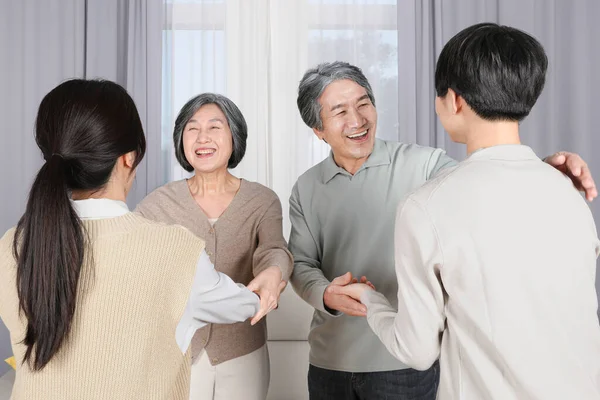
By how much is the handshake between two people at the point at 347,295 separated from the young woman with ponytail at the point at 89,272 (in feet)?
1.51

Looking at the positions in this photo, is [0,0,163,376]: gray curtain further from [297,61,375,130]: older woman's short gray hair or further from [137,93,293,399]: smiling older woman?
[297,61,375,130]: older woman's short gray hair

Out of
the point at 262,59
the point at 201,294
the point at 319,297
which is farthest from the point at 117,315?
the point at 262,59

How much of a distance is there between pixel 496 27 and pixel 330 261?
3.13 feet

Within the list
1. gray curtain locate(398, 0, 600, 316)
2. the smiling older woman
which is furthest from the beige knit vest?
gray curtain locate(398, 0, 600, 316)

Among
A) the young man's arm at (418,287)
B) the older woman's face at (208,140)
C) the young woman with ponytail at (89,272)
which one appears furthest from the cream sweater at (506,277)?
the older woman's face at (208,140)

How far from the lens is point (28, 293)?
45.7 inches

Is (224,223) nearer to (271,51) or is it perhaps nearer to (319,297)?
(319,297)

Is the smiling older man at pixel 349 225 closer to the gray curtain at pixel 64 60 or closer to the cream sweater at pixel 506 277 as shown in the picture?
the cream sweater at pixel 506 277

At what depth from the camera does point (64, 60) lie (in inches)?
160

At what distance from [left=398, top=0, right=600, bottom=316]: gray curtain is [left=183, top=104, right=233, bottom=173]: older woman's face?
2.24 meters

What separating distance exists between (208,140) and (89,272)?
2.88ft

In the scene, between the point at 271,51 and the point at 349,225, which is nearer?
the point at 349,225

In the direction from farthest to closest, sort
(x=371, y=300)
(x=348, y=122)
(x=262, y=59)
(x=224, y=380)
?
(x=262, y=59)
(x=348, y=122)
(x=224, y=380)
(x=371, y=300)

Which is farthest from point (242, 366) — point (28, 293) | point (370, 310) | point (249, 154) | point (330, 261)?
point (249, 154)
